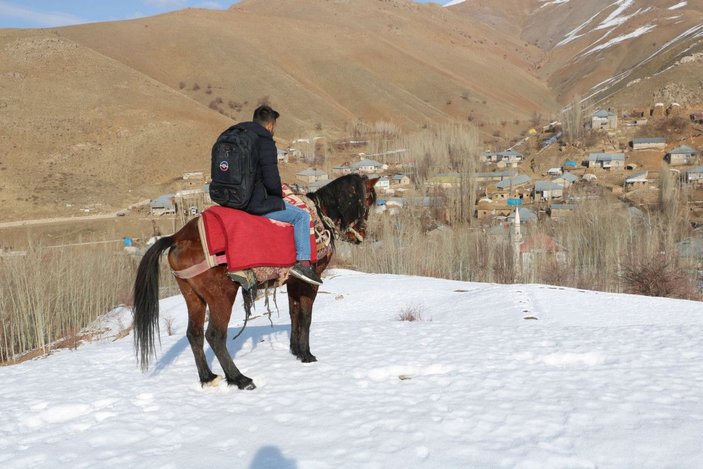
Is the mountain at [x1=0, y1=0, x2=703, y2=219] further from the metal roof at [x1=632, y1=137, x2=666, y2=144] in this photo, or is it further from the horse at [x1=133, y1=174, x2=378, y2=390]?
the horse at [x1=133, y1=174, x2=378, y2=390]

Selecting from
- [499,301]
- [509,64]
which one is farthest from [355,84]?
[499,301]

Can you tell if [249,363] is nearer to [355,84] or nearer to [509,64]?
[355,84]

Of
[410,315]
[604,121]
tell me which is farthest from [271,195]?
[604,121]

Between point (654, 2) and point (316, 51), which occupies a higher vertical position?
point (654, 2)

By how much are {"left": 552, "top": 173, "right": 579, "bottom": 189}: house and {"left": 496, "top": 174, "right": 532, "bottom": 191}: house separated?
2.58 meters

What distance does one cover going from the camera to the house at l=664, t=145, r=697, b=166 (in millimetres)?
45188

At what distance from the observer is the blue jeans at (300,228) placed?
494 cm

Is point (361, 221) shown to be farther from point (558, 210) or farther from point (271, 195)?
point (558, 210)

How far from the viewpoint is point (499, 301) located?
986 centimetres

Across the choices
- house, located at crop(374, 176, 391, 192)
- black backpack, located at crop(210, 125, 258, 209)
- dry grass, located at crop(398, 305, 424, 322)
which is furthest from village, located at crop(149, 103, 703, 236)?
black backpack, located at crop(210, 125, 258, 209)

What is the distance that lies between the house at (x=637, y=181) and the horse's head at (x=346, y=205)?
136 ft

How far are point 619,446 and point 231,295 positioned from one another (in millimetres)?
3072

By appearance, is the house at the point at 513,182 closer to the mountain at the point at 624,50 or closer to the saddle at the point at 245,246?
the mountain at the point at 624,50

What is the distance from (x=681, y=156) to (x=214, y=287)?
5000 centimetres
